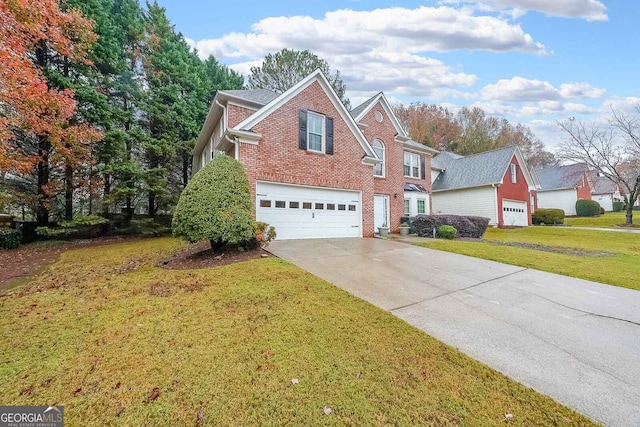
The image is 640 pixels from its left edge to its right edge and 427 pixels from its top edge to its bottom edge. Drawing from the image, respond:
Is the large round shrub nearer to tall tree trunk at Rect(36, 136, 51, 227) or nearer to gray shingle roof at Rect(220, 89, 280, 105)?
gray shingle roof at Rect(220, 89, 280, 105)

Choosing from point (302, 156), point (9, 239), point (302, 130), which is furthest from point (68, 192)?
point (302, 130)

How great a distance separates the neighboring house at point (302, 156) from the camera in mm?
9766

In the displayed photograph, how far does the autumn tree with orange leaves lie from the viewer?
9211 millimetres

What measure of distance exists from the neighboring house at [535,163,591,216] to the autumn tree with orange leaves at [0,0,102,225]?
41.9m

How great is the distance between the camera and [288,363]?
2.83m

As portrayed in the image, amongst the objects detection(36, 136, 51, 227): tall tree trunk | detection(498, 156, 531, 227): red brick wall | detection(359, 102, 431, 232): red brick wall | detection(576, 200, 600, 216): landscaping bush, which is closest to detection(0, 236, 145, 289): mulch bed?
detection(36, 136, 51, 227): tall tree trunk

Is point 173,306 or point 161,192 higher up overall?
point 161,192

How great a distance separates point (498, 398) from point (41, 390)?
13.1 ft

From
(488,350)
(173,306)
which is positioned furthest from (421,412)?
(173,306)

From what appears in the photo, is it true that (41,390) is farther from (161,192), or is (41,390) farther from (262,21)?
(262,21)

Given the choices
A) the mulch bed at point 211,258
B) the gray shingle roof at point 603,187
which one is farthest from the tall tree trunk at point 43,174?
the gray shingle roof at point 603,187

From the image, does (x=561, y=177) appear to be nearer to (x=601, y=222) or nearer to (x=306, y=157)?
(x=601, y=222)

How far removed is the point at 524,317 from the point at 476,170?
65.3ft

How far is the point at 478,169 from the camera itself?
21.1 meters
